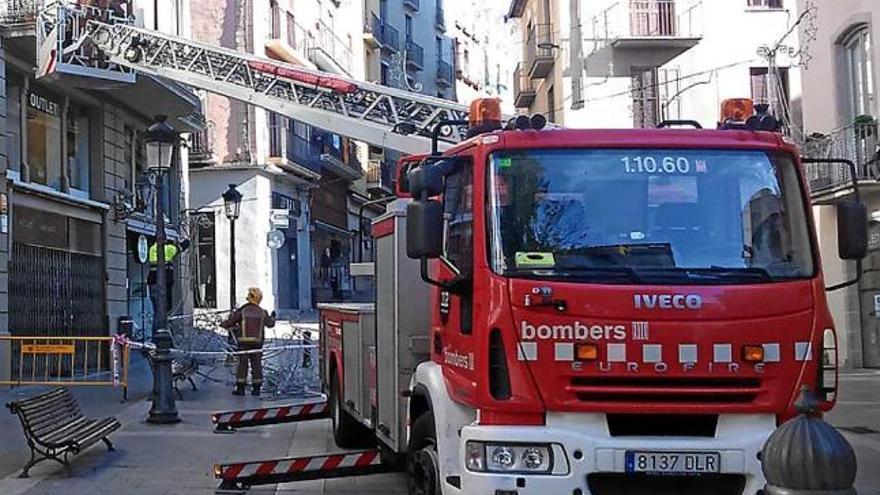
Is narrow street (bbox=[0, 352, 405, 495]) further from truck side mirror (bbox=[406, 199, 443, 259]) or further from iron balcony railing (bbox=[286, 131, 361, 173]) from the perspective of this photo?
iron balcony railing (bbox=[286, 131, 361, 173])

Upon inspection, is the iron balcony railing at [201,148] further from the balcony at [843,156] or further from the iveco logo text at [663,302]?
the iveco logo text at [663,302]

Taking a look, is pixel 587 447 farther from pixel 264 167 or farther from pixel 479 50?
pixel 479 50

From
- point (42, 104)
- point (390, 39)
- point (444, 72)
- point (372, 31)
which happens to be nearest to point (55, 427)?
point (42, 104)

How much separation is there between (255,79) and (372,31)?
33.3m

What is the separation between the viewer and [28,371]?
16.5m

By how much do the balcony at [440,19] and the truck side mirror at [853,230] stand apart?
5789 cm

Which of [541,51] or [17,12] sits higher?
[541,51]

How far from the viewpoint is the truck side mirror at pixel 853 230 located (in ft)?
21.5

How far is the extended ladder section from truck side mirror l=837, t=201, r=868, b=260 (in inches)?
310

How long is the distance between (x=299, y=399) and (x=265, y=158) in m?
19.4

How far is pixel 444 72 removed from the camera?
62.8 meters

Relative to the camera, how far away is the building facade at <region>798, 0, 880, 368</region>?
19422 millimetres

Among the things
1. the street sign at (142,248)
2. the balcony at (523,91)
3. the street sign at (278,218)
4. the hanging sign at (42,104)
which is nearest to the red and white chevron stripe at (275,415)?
the hanging sign at (42,104)

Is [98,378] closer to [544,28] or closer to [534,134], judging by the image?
[534,134]
